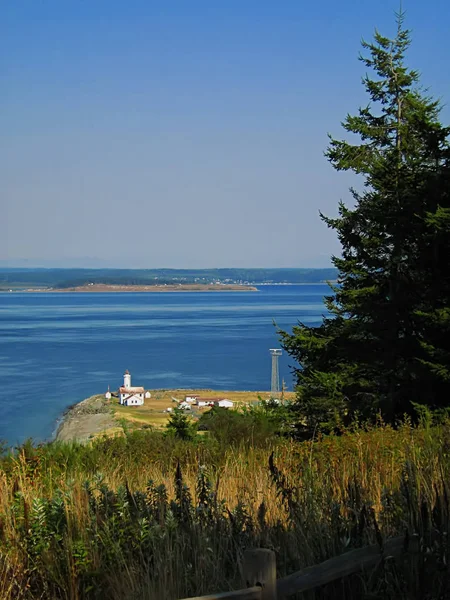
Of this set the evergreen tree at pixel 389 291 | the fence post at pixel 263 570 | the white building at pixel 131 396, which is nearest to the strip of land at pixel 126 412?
the white building at pixel 131 396

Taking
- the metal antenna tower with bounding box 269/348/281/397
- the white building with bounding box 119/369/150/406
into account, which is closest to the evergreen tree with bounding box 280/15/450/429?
the metal antenna tower with bounding box 269/348/281/397

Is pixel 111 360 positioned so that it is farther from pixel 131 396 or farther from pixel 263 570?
pixel 263 570

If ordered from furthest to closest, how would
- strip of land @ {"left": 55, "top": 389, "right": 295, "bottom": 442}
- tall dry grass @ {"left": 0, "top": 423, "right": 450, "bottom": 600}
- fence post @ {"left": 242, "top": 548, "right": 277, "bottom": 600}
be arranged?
strip of land @ {"left": 55, "top": 389, "right": 295, "bottom": 442} → tall dry grass @ {"left": 0, "top": 423, "right": 450, "bottom": 600} → fence post @ {"left": 242, "top": 548, "right": 277, "bottom": 600}

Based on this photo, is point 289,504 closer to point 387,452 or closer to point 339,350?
point 387,452

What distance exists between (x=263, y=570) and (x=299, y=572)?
271mm

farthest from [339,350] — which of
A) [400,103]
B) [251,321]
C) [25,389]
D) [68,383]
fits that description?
[251,321]

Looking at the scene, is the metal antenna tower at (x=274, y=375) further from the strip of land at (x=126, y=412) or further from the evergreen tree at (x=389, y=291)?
the evergreen tree at (x=389, y=291)

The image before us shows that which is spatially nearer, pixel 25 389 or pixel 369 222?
pixel 369 222

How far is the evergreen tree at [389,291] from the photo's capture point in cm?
1489

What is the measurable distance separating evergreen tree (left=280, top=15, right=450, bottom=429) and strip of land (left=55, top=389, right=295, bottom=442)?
15678 mm

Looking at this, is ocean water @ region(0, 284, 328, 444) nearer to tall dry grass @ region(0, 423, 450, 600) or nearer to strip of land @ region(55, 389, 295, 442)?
strip of land @ region(55, 389, 295, 442)

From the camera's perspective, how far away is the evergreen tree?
14891 mm

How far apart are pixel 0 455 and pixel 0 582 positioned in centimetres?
484

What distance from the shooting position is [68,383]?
185 feet
